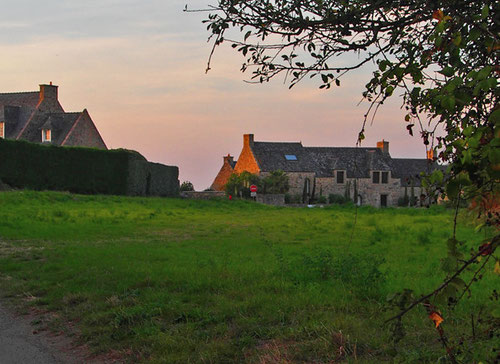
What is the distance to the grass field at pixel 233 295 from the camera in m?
6.43

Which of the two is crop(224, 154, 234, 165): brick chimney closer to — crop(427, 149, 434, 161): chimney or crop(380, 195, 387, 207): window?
crop(380, 195, 387, 207): window

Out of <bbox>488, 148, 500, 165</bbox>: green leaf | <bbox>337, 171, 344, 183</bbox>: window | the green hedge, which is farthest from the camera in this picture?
<bbox>337, 171, 344, 183</bbox>: window

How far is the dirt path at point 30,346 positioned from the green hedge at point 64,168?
96.6 ft

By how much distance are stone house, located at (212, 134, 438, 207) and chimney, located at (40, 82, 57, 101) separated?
23368 millimetres

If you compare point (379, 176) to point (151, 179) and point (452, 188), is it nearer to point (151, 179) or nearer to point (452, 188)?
point (151, 179)

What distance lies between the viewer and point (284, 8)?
6227 mm

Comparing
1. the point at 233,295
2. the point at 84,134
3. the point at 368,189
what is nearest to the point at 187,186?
the point at 84,134

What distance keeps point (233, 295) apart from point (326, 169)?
65.4 meters

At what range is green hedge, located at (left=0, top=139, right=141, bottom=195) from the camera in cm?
3622

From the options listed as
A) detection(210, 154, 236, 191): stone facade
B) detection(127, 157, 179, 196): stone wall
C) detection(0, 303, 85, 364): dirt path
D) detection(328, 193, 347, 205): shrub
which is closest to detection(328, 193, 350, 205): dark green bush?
detection(328, 193, 347, 205): shrub

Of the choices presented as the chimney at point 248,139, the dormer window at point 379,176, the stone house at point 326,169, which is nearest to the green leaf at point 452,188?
the stone house at point 326,169

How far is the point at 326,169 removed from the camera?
2894 inches

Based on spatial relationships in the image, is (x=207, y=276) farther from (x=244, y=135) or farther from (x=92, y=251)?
(x=244, y=135)

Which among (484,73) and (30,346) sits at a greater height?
(484,73)
